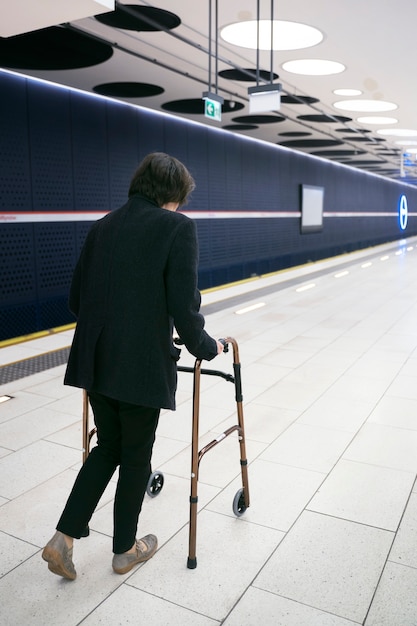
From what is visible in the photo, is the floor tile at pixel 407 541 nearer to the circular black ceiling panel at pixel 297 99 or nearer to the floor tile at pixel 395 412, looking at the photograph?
the floor tile at pixel 395 412

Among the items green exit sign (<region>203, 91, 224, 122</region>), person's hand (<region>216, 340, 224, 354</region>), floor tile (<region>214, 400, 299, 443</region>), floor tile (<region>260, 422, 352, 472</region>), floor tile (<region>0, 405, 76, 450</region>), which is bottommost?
floor tile (<region>0, 405, 76, 450</region>)

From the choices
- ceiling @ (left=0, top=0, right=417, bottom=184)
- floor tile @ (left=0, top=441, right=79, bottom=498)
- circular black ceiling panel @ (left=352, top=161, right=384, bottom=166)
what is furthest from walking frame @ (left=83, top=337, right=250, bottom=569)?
circular black ceiling panel @ (left=352, top=161, right=384, bottom=166)

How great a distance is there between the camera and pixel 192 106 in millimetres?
8453

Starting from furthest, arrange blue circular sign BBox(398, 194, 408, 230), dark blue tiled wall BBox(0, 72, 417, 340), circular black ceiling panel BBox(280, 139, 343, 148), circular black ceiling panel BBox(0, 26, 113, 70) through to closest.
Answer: blue circular sign BBox(398, 194, 408, 230), circular black ceiling panel BBox(280, 139, 343, 148), dark blue tiled wall BBox(0, 72, 417, 340), circular black ceiling panel BBox(0, 26, 113, 70)

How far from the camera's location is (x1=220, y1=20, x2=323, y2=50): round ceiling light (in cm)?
509

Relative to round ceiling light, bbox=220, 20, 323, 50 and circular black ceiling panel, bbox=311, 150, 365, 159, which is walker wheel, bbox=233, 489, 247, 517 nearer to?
round ceiling light, bbox=220, 20, 323, 50

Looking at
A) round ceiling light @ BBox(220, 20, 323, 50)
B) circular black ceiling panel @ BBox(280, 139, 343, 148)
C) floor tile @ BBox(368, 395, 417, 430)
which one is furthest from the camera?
circular black ceiling panel @ BBox(280, 139, 343, 148)

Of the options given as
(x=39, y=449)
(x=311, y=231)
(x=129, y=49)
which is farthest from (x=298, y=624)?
(x=311, y=231)

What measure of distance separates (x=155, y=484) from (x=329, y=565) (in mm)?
926

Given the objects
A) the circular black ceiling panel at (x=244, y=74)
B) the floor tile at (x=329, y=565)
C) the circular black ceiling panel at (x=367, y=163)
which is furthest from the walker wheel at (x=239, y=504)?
the circular black ceiling panel at (x=367, y=163)

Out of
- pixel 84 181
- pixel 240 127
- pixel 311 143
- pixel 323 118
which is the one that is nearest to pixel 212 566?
pixel 84 181

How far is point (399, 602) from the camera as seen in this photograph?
6.26ft

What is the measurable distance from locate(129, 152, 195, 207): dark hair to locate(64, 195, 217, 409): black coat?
0.05 meters

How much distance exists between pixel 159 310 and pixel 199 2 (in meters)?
3.65
